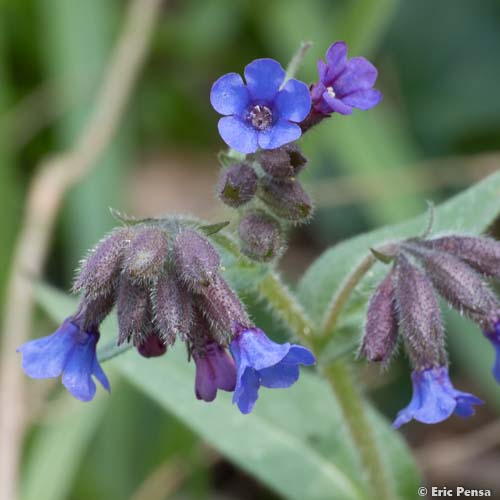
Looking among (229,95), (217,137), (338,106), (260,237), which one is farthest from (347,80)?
(217,137)

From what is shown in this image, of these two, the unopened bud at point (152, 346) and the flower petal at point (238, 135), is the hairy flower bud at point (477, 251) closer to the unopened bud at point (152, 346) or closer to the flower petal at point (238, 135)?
the flower petal at point (238, 135)

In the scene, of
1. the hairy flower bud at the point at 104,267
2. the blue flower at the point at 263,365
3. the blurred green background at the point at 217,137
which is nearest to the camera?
the blue flower at the point at 263,365

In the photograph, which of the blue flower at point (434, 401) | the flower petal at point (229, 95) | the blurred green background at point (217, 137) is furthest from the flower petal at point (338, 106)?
the blurred green background at point (217, 137)

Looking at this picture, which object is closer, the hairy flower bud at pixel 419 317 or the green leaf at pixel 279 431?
the hairy flower bud at pixel 419 317

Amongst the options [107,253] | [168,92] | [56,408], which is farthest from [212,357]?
[168,92]

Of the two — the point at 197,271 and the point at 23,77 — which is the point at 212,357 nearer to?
the point at 197,271

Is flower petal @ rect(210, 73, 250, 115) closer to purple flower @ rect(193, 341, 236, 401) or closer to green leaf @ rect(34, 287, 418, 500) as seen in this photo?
purple flower @ rect(193, 341, 236, 401)
